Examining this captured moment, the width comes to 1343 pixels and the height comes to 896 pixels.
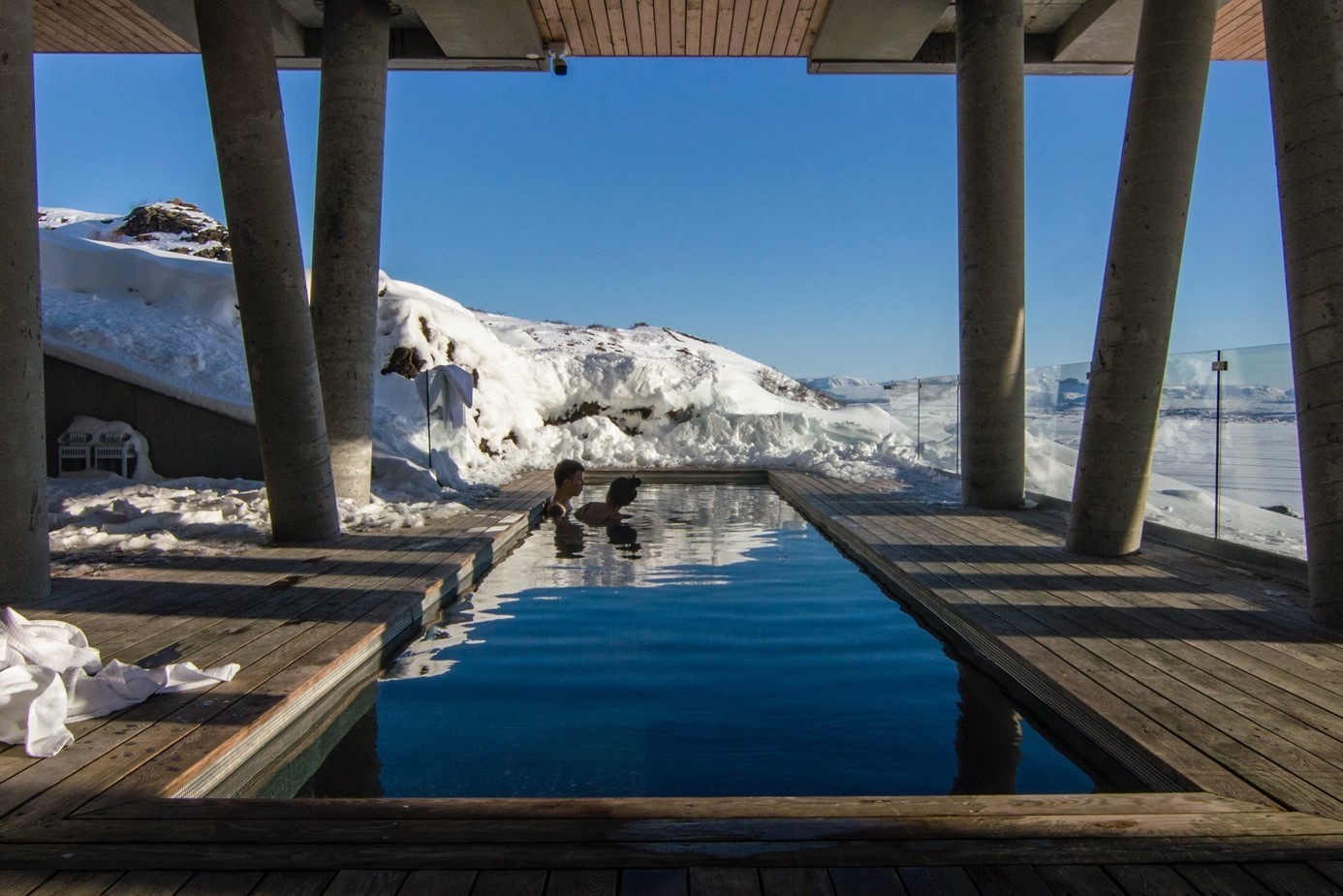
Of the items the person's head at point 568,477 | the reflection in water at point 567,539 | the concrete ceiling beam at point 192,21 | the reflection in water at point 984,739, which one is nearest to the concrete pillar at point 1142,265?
the reflection in water at point 984,739

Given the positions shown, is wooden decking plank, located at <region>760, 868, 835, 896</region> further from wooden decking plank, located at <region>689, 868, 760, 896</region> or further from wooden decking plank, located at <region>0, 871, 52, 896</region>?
wooden decking plank, located at <region>0, 871, 52, 896</region>

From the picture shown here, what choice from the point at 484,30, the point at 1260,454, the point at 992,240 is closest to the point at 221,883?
the point at 1260,454

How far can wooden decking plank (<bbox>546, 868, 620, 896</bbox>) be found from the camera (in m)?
1.89

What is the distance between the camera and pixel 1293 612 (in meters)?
4.23

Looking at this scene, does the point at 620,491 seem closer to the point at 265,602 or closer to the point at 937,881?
the point at 265,602

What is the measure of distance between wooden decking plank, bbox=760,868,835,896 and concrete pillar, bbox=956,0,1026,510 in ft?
21.7

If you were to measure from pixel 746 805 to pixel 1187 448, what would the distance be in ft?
18.1

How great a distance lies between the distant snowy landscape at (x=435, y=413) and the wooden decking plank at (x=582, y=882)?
15.4ft

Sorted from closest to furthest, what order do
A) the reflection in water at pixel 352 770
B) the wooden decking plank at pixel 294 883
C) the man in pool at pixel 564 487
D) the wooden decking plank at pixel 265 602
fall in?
the wooden decking plank at pixel 294 883 → the reflection in water at pixel 352 770 → the wooden decking plank at pixel 265 602 → the man in pool at pixel 564 487

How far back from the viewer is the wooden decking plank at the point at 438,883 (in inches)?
74.1

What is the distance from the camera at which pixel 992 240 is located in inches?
307

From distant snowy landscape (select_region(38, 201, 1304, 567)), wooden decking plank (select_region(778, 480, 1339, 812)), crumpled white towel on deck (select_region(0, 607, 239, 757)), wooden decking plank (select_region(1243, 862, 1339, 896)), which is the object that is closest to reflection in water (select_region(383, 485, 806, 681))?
crumpled white towel on deck (select_region(0, 607, 239, 757))

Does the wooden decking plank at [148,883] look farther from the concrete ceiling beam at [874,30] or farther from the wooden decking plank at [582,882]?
the concrete ceiling beam at [874,30]

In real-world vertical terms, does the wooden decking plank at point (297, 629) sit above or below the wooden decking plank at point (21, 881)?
above
